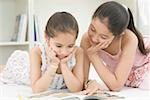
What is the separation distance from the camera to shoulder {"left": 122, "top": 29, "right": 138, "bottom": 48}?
126 cm

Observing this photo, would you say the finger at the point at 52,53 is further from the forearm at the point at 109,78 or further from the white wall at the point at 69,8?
the white wall at the point at 69,8

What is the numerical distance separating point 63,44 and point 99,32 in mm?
162

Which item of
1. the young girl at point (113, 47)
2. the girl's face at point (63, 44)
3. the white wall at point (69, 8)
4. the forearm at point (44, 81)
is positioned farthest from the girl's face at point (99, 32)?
the white wall at point (69, 8)

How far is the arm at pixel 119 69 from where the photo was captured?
→ 1.20m

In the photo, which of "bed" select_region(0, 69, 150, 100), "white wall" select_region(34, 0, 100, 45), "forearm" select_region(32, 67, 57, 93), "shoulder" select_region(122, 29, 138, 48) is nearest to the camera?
"bed" select_region(0, 69, 150, 100)

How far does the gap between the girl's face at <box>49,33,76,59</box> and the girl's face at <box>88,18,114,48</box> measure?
11 centimetres

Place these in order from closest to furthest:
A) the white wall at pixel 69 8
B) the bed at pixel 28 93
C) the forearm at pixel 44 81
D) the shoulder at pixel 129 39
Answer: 1. the bed at pixel 28 93
2. the forearm at pixel 44 81
3. the shoulder at pixel 129 39
4. the white wall at pixel 69 8

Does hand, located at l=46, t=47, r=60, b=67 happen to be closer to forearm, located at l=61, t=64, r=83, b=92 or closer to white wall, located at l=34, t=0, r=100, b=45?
forearm, located at l=61, t=64, r=83, b=92

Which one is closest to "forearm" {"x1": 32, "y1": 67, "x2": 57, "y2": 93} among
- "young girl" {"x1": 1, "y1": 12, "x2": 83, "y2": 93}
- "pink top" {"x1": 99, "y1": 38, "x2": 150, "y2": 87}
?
"young girl" {"x1": 1, "y1": 12, "x2": 83, "y2": 93}

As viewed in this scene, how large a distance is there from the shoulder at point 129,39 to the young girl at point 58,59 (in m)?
0.21

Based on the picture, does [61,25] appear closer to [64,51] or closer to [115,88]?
[64,51]

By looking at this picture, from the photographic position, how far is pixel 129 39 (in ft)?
4.19

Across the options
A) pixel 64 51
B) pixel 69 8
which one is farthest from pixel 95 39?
pixel 69 8

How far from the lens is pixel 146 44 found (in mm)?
Answer: 1499
